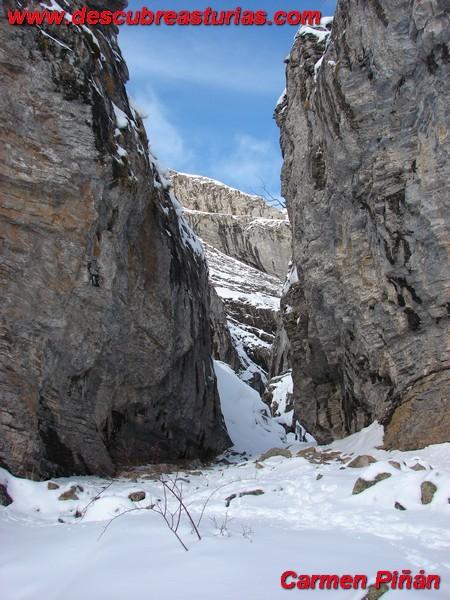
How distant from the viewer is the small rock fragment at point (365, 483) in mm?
6883

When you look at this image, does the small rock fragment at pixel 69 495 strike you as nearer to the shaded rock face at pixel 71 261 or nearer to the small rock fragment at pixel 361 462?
the shaded rock face at pixel 71 261

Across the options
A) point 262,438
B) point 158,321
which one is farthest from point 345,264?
point 262,438

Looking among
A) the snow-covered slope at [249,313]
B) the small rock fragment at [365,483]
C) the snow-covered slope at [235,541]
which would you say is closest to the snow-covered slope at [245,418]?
the snow-covered slope at [249,313]

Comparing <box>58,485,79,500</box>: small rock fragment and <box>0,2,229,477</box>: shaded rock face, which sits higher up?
<box>0,2,229,477</box>: shaded rock face

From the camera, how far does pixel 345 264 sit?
15.6 meters

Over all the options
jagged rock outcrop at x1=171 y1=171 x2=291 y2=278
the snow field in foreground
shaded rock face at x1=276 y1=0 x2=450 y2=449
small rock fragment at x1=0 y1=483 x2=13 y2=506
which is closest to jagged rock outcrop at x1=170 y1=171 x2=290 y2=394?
jagged rock outcrop at x1=171 y1=171 x2=291 y2=278

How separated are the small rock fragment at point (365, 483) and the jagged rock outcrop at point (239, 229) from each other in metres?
99.7

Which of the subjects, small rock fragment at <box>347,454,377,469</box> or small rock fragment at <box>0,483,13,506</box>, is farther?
small rock fragment at <box>347,454,377,469</box>

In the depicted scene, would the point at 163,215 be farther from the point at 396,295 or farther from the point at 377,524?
the point at 377,524

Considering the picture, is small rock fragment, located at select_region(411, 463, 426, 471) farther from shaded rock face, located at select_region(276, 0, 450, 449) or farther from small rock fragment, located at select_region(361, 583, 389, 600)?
small rock fragment, located at select_region(361, 583, 389, 600)

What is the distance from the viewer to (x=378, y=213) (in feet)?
45.2

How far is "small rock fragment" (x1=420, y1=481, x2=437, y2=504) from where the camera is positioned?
594 cm

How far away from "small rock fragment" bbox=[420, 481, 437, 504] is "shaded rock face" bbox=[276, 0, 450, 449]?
5.47 metres

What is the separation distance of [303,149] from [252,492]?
1417 centimetres
